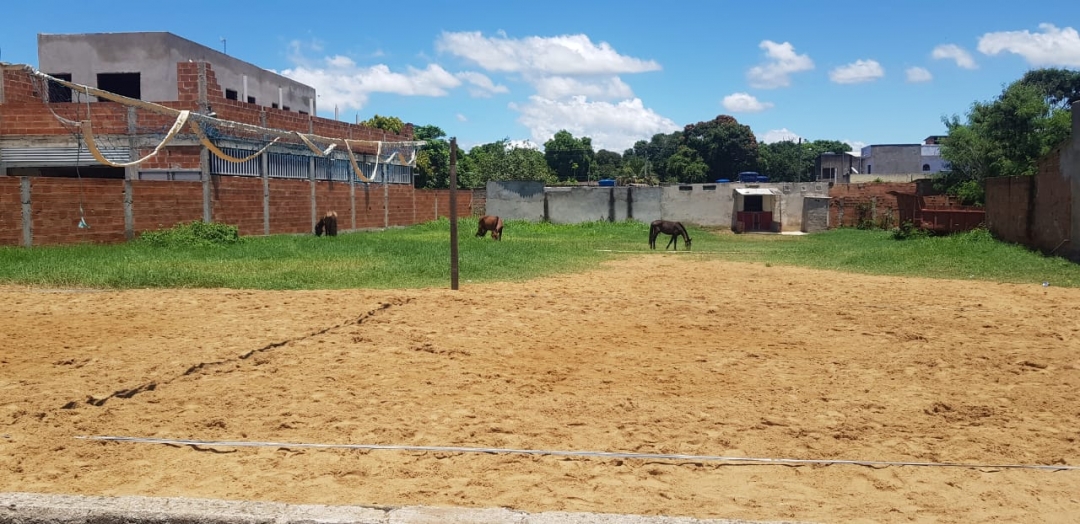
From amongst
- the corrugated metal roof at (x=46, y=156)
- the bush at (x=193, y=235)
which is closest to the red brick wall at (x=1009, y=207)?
the bush at (x=193, y=235)

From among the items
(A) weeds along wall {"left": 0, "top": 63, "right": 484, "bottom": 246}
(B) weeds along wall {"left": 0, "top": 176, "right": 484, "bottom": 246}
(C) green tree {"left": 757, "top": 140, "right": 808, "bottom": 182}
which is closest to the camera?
(B) weeds along wall {"left": 0, "top": 176, "right": 484, "bottom": 246}

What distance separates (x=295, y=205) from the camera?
92.1ft

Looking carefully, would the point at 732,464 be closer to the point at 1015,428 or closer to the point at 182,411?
→ the point at 1015,428

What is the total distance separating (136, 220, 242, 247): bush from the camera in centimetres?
2075

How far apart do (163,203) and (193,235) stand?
1473 millimetres

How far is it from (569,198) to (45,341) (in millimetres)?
34190

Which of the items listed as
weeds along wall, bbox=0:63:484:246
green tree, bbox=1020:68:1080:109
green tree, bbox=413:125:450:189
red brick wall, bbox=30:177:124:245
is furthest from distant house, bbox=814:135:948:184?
red brick wall, bbox=30:177:124:245

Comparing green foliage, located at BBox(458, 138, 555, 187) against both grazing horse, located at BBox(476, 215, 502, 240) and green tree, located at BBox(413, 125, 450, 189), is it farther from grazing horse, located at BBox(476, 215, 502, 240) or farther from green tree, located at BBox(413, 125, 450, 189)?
grazing horse, located at BBox(476, 215, 502, 240)

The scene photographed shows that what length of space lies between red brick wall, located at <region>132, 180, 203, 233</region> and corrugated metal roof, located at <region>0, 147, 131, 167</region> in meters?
2.27

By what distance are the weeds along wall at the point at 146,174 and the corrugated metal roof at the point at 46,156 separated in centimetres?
4

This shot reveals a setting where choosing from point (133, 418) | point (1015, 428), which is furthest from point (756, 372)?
point (133, 418)

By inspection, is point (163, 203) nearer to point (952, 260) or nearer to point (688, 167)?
point (952, 260)

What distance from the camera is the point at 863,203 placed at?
121 feet

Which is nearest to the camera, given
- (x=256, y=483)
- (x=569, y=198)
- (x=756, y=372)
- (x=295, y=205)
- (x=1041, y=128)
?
(x=256, y=483)
